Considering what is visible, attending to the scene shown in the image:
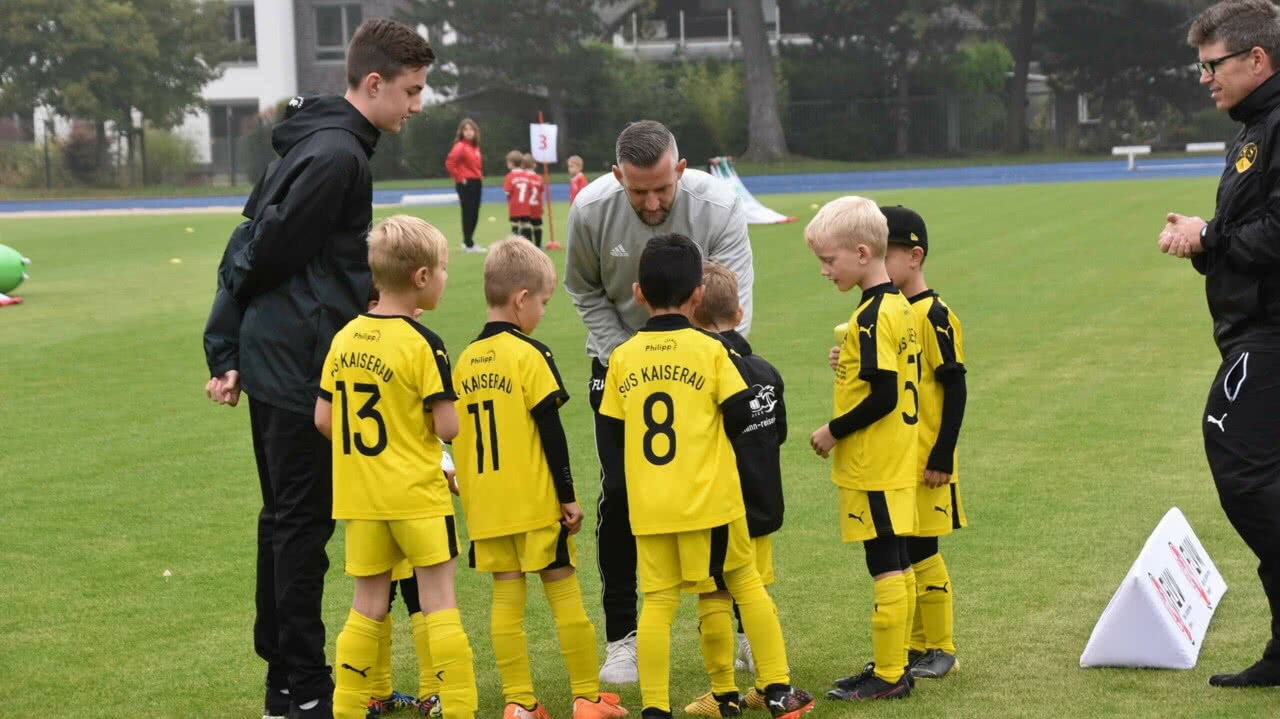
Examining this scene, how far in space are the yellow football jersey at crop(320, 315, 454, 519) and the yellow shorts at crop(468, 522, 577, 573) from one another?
37 cm

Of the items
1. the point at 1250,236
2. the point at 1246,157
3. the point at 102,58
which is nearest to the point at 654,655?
the point at 1250,236

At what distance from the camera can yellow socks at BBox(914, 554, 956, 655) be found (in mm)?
5340

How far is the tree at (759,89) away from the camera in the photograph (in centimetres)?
5331

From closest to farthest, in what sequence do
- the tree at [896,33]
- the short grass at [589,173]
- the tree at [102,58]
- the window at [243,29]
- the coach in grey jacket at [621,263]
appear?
the coach in grey jacket at [621,263]
the short grass at [589,173]
the tree at [102,58]
the tree at [896,33]
the window at [243,29]

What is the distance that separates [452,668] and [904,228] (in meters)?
2.15

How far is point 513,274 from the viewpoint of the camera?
4.88 metres

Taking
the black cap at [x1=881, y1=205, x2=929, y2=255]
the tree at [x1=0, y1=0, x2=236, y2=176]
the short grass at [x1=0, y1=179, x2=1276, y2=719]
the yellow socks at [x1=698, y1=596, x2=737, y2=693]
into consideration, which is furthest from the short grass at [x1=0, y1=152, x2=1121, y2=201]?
the yellow socks at [x1=698, y1=596, x2=737, y2=693]

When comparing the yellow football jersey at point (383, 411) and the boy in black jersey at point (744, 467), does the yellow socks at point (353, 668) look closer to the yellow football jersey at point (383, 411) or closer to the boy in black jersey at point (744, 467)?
the yellow football jersey at point (383, 411)

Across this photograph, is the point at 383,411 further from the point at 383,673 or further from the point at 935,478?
the point at 935,478

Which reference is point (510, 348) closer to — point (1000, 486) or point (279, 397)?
point (279, 397)

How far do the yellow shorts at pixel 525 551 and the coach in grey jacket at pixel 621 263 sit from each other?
0.48m

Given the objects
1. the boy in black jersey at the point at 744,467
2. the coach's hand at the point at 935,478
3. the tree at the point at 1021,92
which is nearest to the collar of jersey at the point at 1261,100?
the coach's hand at the point at 935,478

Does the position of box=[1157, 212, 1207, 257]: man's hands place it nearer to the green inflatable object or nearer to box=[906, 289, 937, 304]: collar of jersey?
box=[906, 289, 937, 304]: collar of jersey

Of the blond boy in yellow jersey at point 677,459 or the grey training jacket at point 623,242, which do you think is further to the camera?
the grey training jacket at point 623,242
